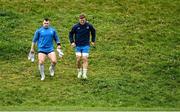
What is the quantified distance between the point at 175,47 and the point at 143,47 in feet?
4.17

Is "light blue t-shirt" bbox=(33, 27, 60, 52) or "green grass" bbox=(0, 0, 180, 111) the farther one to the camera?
"light blue t-shirt" bbox=(33, 27, 60, 52)

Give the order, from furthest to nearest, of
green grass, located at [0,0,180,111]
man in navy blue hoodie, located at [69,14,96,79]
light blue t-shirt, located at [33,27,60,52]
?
man in navy blue hoodie, located at [69,14,96,79], light blue t-shirt, located at [33,27,60,52], green grass, located at [0,0,180,111]

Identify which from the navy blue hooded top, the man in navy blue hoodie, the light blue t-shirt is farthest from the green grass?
the navy blue hooded top

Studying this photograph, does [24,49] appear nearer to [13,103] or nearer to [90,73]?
[90,73]

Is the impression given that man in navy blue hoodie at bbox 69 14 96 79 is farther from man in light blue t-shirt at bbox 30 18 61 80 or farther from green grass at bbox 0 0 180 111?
green grass at bbox 0 0 180 111

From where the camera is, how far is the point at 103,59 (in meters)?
21.2

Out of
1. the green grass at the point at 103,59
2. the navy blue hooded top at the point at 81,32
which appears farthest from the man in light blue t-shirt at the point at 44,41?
the green grass at the point at 103,59

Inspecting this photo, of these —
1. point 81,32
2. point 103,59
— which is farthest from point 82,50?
point 103,59

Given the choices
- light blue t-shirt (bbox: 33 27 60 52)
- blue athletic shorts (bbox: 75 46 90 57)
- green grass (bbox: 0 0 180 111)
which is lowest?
green grass (bbox: 0 0 180 111)

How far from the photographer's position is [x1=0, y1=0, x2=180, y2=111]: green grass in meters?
16.7

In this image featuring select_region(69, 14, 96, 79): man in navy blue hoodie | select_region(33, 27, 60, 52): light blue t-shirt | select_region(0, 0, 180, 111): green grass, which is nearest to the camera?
select_region(0, 0, 180, 111): green grass

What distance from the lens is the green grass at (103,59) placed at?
16719mm

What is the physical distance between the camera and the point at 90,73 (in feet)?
64.1

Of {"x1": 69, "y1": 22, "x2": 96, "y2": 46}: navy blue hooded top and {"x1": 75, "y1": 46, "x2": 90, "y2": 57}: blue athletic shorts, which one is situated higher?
{"x1": 69, "y1": 22, "x2": 96, "y2": 46}: navy blue hooded top
